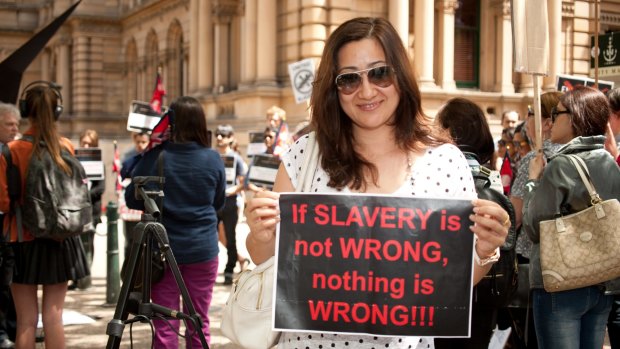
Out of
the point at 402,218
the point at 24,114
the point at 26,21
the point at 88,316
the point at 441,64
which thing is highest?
the point at 26,21

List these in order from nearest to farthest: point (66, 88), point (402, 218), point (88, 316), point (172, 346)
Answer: point (402, 218) < point (172, 346) < point (88, 316) < point (66, 88)

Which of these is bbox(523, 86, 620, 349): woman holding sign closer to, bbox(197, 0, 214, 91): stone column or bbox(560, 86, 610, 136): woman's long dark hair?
bbox(560, 86, 610, 136): woman's long dark hair

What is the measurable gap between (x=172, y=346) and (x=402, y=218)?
3.49 meters

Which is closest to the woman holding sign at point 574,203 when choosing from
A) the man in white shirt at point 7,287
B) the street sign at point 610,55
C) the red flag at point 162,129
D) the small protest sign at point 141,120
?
the red flag at point 162,129

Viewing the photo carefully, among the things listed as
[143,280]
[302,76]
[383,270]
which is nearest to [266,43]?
[302,76]

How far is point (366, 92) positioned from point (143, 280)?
104 inches

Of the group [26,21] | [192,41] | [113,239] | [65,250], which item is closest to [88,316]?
[113,239]

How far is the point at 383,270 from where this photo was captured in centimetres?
285

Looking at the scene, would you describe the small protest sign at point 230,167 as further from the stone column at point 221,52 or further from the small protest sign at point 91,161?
the stone column at point 221,52

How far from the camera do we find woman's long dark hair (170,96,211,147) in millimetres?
6016

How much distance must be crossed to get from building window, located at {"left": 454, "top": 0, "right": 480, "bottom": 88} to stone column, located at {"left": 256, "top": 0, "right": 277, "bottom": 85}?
5.07 meters

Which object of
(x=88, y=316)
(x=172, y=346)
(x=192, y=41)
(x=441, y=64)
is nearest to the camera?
(x=172, y=346)

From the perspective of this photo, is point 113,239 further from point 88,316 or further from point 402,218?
point 402,218

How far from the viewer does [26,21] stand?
47812 mm
